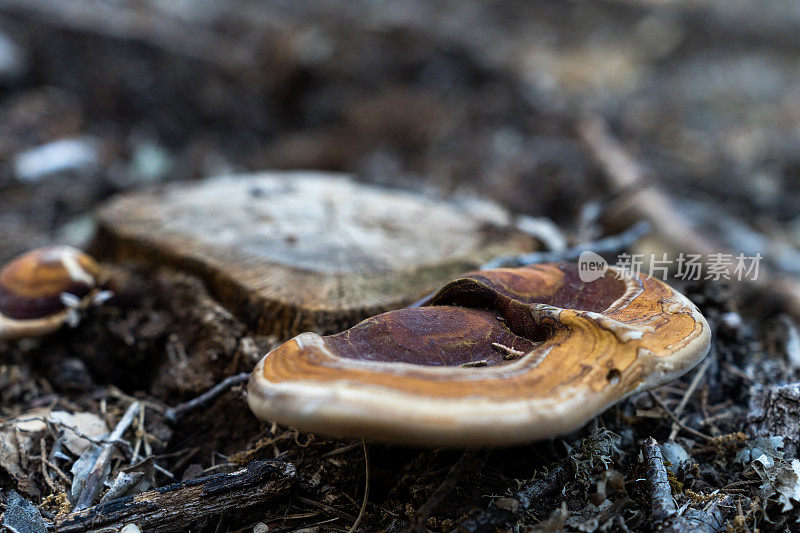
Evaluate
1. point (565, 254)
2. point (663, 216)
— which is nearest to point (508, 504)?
point (565, 254)

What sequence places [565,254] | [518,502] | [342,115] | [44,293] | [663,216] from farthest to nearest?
[342,115] < [663,216] < [565,254] < [44,293] < [518,502]

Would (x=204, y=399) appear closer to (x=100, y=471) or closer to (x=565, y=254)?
(x=100, y=471)

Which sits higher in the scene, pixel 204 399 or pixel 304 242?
pixel 304 242

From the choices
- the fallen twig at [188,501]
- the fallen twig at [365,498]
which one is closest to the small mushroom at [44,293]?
the fallen twig at [188,501]

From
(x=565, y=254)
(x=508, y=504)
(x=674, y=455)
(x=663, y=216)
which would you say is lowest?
(x=663, y=216)

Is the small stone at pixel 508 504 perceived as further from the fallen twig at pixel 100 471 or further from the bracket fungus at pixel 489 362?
the fallen twig at pixel 100 471

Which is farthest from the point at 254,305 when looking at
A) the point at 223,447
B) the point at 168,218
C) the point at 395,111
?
the point at 395,111

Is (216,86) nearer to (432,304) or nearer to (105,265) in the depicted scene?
(105,265)

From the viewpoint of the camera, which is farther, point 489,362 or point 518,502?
point 518,502
